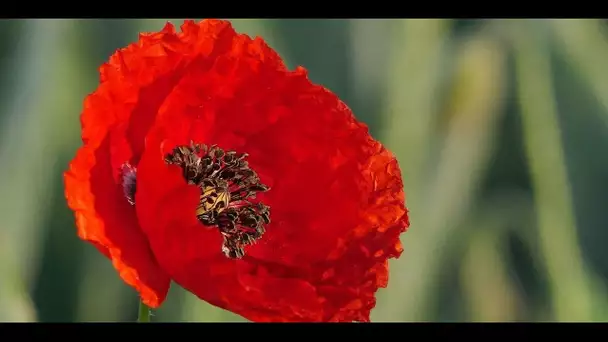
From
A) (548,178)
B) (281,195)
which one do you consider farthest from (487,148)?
(281,195)

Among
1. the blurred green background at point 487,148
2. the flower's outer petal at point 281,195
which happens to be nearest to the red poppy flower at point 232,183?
the flower's outer petal at point 281,195

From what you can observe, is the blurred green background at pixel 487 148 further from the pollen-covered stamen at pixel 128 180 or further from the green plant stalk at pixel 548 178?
the pollen-covered stamen at pixel 128 180

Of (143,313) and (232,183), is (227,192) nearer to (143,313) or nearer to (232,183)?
(232,183)

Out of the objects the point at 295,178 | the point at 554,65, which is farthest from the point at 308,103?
the point at 554,65

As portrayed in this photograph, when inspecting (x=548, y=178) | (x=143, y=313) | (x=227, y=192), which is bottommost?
(x=143, y=313)
